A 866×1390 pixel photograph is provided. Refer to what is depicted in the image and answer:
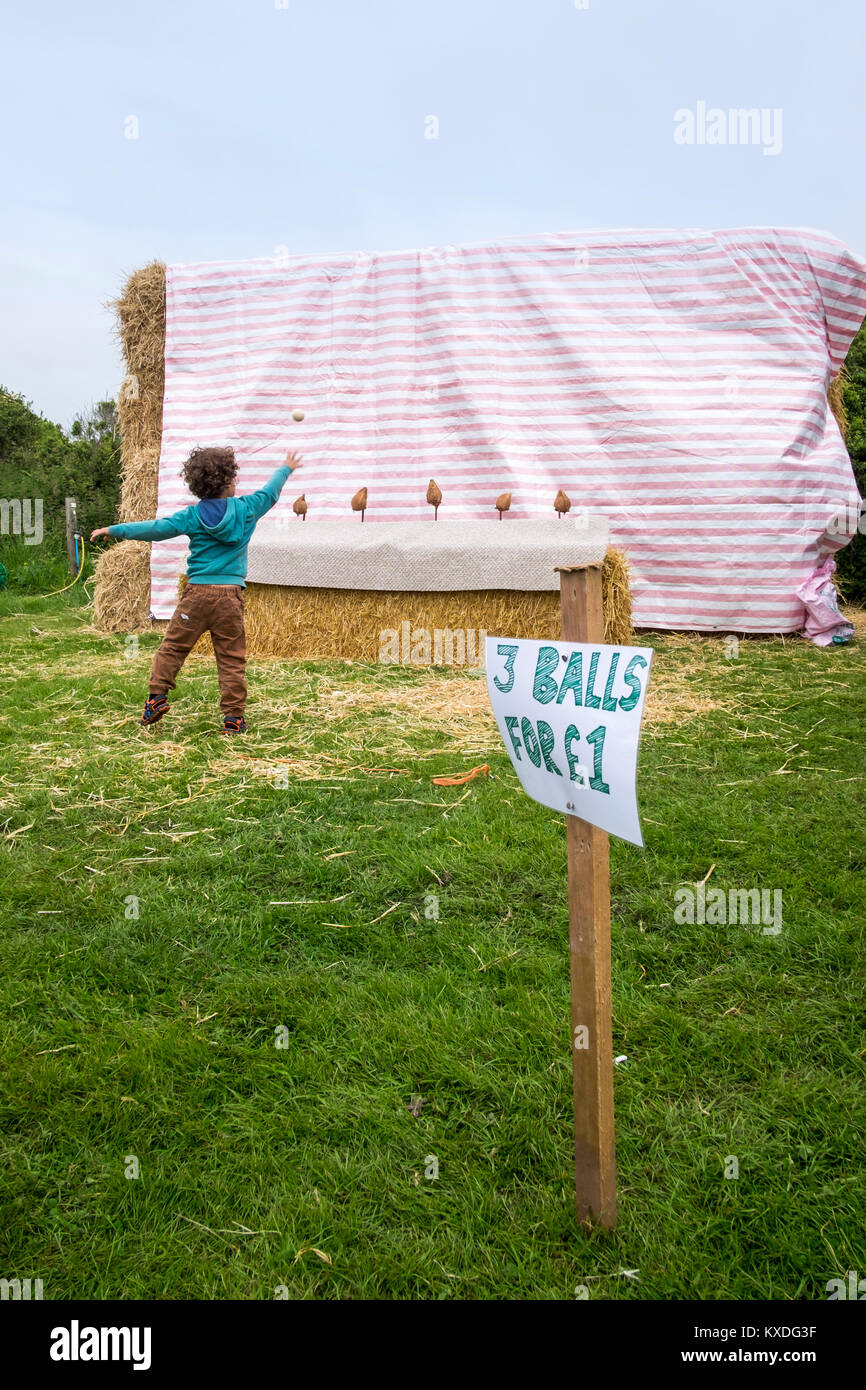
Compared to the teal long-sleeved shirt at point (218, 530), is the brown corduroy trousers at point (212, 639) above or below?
below

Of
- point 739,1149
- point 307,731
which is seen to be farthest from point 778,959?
point 307,731

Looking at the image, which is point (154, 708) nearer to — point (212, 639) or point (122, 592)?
point (212, 639)

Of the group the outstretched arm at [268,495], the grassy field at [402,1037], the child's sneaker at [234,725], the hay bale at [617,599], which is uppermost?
the outstretched arm at [268,495]

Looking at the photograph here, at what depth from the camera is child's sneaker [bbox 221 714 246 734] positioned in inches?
203

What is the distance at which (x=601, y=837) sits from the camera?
70.1 inches

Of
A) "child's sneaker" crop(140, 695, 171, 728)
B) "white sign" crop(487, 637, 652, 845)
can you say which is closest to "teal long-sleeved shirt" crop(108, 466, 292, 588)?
"child's sneaker" crop(140, 695, 171, 728)

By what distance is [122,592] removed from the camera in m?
9.43

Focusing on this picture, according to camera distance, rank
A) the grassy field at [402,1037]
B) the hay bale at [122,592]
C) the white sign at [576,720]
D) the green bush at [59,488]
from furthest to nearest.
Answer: the green bush at [59,488] < the hay bale at [122,592] < the grassy field at [402,1037] < the white sign at [576,720]

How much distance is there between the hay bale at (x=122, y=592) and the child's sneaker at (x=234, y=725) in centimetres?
459

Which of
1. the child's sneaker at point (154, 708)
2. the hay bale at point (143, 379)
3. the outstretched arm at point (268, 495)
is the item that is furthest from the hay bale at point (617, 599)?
the hay bale at point (143, 379)

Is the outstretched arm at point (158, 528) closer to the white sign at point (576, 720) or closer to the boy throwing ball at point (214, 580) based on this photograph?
the boy throwing ball at point (214, 580)

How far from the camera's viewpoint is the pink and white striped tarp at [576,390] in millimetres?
8258

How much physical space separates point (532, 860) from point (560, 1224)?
1592mm

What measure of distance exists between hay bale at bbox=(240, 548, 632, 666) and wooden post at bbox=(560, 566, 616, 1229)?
17.8 feet
